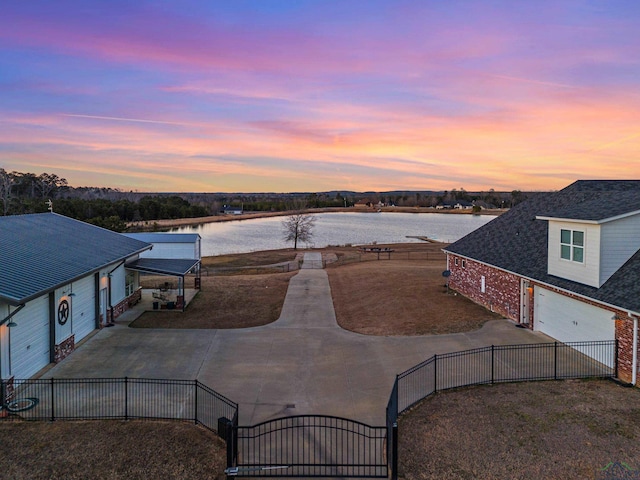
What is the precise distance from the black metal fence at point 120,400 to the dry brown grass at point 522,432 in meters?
5.00

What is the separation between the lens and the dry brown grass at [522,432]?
917cm

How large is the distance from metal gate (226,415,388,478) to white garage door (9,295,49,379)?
7.97 meters

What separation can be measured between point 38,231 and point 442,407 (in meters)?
19.8

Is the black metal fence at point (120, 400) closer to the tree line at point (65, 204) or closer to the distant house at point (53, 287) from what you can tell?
the distant house at point (53, 287)

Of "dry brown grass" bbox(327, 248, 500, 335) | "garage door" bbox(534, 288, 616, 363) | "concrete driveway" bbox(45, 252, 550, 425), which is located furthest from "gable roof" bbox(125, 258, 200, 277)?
"garage door" bbox(534, 288, 616, 363)

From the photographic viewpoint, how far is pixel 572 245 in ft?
55.8

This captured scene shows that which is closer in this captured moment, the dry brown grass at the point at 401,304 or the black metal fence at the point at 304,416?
the black metal fence at the point at 304,416

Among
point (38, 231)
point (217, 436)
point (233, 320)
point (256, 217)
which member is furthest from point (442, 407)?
point (256, 217)

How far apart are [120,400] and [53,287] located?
463 centimetres

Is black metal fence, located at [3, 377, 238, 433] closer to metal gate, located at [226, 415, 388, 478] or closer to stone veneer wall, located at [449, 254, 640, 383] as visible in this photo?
metal gate, located at [226, 415, 388, 478]

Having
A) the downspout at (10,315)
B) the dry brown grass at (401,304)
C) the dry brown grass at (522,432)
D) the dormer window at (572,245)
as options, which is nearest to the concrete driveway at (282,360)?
the dry brown grass at (401,304)

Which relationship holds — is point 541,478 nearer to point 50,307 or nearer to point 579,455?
point 579,455

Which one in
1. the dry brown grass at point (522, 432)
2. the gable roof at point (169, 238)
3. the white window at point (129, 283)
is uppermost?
the gable roof at point (169, 238)

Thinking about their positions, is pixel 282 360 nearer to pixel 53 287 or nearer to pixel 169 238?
pixel 53 287
